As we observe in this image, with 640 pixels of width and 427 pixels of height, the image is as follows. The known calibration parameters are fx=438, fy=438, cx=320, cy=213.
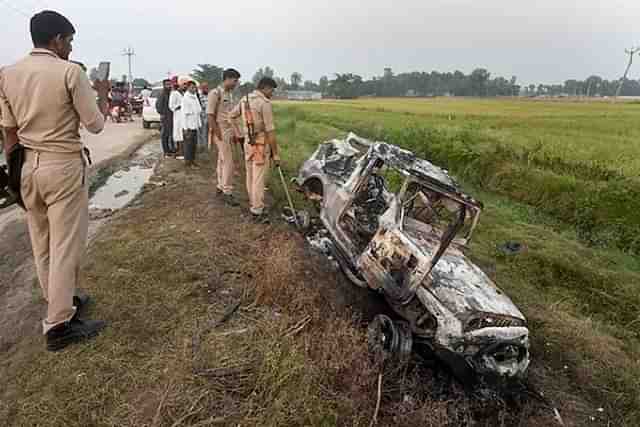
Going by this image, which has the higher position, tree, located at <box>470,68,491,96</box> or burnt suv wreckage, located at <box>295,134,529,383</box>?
tree, located at <box>470,68,491,96</box>

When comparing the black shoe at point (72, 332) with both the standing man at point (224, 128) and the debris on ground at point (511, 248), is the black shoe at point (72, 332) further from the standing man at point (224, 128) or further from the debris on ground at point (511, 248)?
the debris on ground at point (511, 248)

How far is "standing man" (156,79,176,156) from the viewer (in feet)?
31.8

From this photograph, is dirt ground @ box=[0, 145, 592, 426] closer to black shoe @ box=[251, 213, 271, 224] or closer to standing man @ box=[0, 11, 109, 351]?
standing man @ box=[0, 11, 109, 351]

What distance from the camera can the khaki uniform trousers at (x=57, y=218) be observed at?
2.83 meters

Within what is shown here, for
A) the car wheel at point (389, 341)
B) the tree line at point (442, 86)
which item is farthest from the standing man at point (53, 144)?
the tree line at point (442, 86)

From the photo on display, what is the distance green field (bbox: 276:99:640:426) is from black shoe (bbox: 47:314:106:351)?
151 inches

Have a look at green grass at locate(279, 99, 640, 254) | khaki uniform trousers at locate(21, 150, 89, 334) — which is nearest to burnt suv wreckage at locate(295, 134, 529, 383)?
khaki uniform trousers at locate(21, 150, 89, 334)

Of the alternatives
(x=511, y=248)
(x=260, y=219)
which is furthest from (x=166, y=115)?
(x=511, y=248)

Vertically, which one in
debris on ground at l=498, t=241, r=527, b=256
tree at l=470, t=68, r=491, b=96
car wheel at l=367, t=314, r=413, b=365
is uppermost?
tree at l=470, t=68, r=491, b=96

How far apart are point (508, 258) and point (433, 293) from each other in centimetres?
350

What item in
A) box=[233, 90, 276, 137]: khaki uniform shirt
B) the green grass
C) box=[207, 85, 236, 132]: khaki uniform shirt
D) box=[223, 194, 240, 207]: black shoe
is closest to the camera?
box=[233, 90, 276, 137]: khaki uniform shirt

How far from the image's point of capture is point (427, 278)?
155 inches

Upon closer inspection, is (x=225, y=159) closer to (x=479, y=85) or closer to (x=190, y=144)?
(x=190, y=144)

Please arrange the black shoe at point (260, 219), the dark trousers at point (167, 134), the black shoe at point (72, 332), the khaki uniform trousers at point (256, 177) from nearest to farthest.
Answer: the black shoe at point (72, 332) < the khaki uniform trousers at point (256, 177) < the black shoe at point (260, 219) < the dark trousers at point (167, 134)
